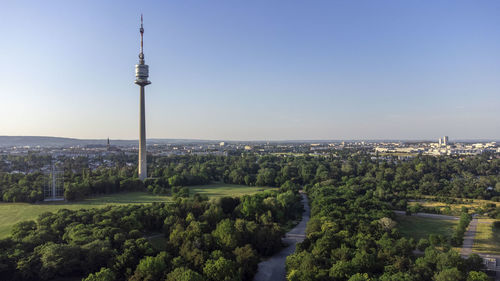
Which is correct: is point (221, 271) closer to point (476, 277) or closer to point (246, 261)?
point (246, 261)

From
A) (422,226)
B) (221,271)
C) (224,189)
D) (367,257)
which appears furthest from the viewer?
(224,189)

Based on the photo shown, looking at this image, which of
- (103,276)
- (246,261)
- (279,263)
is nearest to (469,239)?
(279,263)

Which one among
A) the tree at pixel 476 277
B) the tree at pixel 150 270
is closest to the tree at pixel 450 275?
the tree at pixel 476 277

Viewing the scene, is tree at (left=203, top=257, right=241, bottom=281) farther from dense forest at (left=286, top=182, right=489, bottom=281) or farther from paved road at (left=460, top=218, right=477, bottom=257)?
paved road at (left=460, top=218, right=477, bottom=257)

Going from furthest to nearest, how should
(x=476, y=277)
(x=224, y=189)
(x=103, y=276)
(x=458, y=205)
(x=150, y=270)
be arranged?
1. (x=224, y=189)
2. (x=458, y=205)
3. (x=150, y=270)
4. (x=103, y=276)
5. (x=476, y=277)

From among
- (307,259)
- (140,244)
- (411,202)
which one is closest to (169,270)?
(140,244)

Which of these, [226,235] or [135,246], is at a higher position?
[226,235]

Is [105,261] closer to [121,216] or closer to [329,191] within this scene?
[121,216]

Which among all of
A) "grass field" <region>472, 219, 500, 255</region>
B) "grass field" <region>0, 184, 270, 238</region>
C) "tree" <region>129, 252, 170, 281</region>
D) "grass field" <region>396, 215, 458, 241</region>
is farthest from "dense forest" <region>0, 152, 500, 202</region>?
"tree" <region>129, 252, 170, 281</region>
